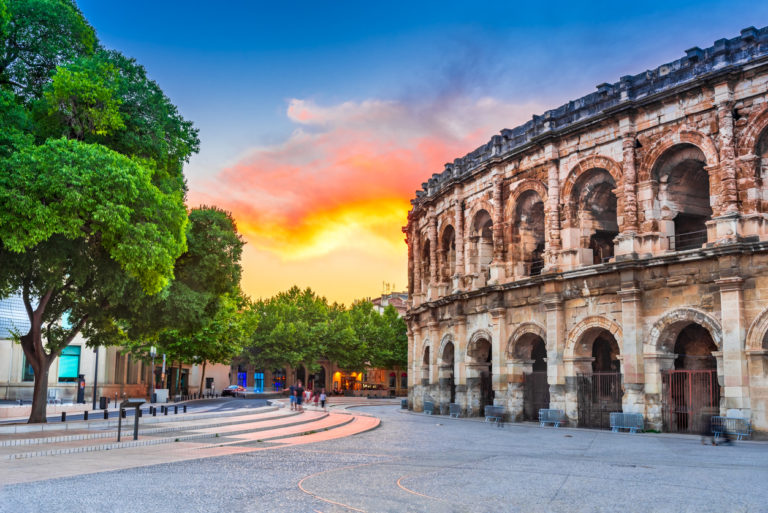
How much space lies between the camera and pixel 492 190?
101ft

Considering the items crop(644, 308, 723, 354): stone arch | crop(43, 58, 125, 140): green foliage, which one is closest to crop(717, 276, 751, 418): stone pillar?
crop(644, 308, 723, 354): stone arch

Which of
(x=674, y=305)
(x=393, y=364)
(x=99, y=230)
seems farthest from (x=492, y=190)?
(x=393, y=364)

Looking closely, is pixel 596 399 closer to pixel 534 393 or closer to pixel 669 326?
pixel 534 393

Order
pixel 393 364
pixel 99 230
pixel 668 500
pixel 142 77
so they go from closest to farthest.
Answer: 1. pixel 668 500
2. pixel 99 230
3. pixel 142 77
4. pixel 393 364

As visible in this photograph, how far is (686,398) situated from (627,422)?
2.61 metres

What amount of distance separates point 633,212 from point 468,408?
460 inches

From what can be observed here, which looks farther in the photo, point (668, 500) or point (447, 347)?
point (447, 347)

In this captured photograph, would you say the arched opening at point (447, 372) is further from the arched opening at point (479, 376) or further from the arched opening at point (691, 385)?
the arched opening at point (691, 385)

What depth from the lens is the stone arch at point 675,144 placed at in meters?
22.3

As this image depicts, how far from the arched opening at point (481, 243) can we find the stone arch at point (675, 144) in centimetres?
907

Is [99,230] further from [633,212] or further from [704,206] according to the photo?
[704,206]

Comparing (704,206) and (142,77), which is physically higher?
(142,77)

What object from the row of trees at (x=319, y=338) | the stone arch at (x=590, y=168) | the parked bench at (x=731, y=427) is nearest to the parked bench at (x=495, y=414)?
the parked bench at (x=731, y=427)

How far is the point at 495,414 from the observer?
26.9 meters
